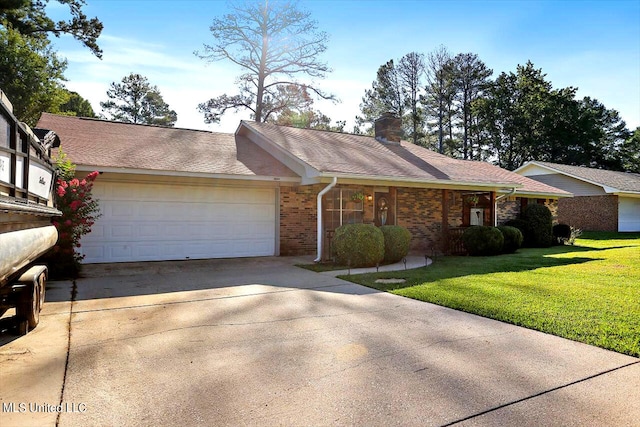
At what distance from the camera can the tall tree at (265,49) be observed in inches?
949

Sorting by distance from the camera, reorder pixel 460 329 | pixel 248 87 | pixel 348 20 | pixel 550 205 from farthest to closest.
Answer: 1. pixel 248 87
2. pixel 550 205
3. pixel 348 20
4. pixel 460 329

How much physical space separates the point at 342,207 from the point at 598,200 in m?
19.0

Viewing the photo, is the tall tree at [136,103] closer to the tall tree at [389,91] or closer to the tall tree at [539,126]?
the tall tree at [389,91]

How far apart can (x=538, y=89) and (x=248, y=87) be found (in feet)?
96.1

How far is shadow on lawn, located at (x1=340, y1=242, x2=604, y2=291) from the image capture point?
7803 mm

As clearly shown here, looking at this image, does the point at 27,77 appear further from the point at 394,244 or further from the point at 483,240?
the point at 483,240

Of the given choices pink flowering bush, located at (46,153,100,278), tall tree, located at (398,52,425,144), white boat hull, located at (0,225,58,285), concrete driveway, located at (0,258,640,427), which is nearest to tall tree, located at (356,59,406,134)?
tall tree, located at (398,52,425,144)

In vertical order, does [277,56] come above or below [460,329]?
above

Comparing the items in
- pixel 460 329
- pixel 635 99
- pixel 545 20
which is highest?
pixel 635 99

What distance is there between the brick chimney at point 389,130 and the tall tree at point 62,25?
19.0 metres

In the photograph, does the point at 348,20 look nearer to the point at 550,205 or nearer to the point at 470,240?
the point at 470,240

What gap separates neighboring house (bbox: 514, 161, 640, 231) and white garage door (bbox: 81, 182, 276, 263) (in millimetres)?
20375

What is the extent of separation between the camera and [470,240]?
1202 cm

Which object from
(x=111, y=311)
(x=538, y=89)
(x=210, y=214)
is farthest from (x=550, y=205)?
(x=538, y=89)
